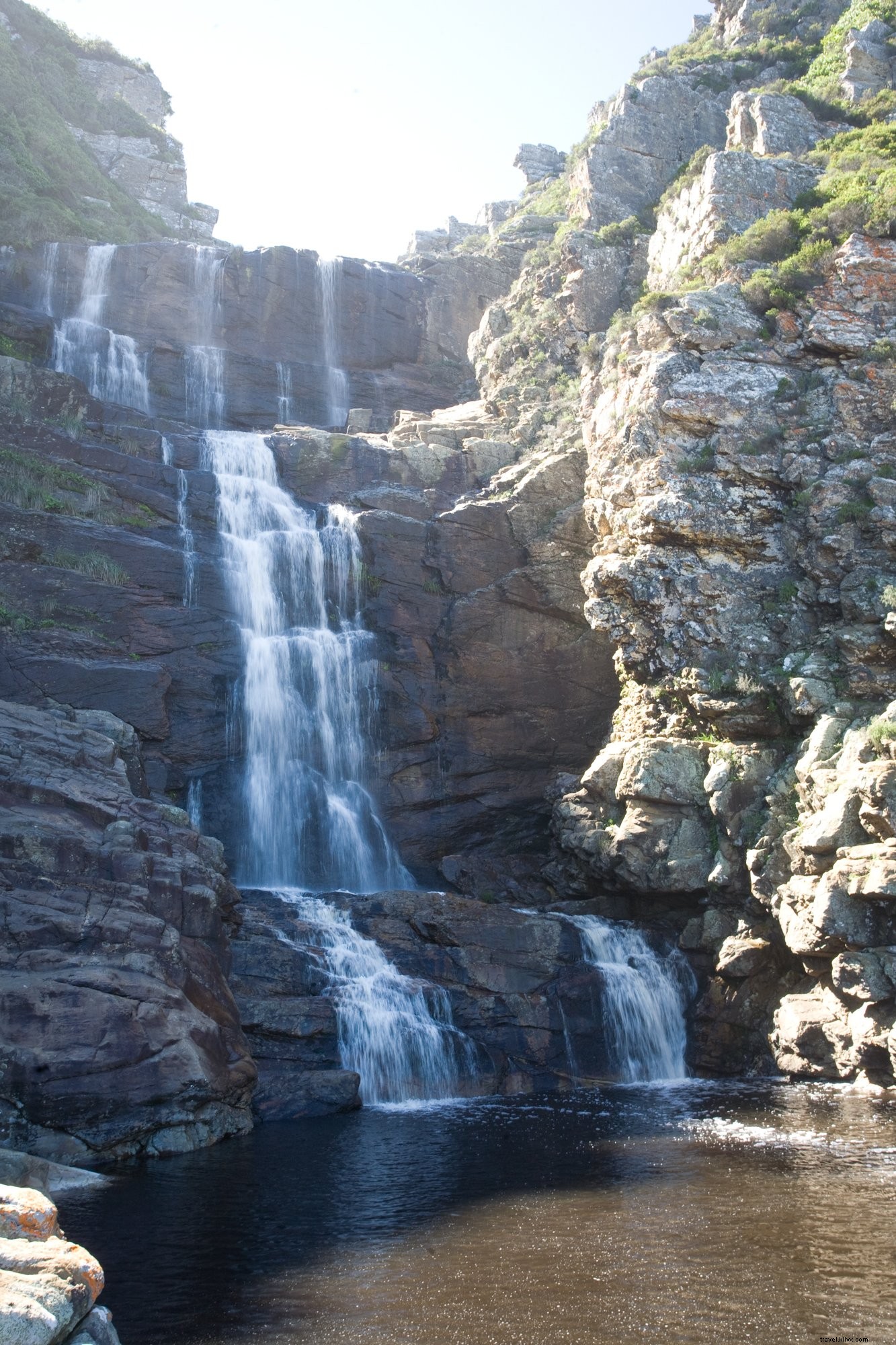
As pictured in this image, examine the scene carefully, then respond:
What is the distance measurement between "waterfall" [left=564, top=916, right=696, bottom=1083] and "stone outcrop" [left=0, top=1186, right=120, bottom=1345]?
16750 millimetres

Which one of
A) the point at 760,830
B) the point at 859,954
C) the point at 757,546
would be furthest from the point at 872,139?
the point at 859,954

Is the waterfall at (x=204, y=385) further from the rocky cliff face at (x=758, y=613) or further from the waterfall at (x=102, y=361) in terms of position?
the rocky cliff face at (x=758, y=613)

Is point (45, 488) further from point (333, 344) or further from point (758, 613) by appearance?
point (758, 613)

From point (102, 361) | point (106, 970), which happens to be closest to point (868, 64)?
point (102, 361)

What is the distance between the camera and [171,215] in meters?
65.0

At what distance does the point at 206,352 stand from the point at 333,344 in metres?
6.24

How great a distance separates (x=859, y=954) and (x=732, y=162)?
27.8 metres

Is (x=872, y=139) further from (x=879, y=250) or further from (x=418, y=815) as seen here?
(x=418, y=815)

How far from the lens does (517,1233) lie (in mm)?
11602

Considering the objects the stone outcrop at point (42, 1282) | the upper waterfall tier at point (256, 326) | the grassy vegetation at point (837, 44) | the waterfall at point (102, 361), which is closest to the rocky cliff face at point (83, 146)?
the upper waterfall tier at point (256, 326)

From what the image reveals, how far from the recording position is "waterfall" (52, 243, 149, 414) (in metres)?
39.8

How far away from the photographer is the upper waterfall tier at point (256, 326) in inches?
1665

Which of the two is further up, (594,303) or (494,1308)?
(594,303)

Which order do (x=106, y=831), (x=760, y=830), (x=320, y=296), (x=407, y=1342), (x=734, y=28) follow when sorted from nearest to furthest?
(x=407, y=1342), (x=106, y=831), (x=760, y=830), (x=320, y=296), (x=734, y=28)
